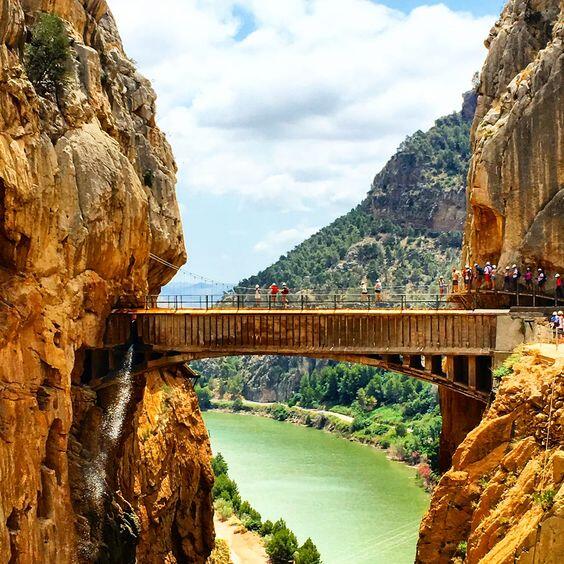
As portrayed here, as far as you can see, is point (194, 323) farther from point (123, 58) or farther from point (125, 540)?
point (123, 58)

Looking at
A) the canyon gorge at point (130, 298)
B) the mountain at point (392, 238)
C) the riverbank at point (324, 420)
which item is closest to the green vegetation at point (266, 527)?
the canyon gorge at point (130, 298)

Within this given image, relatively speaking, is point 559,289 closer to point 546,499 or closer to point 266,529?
point 546,499

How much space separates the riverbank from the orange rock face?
39.6m

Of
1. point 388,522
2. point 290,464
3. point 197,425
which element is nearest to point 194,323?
point 197,425

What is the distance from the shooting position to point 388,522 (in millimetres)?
51656

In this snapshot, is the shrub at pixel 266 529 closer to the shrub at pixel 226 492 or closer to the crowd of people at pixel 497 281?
the shrub at pixel 226 492

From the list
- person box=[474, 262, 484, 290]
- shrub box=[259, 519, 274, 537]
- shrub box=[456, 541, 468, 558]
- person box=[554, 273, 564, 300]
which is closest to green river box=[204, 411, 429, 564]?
shrub box=[259, 519, 274, 537]

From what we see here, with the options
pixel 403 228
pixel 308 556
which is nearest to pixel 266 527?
pixel 308 556

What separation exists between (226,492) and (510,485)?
37.2m

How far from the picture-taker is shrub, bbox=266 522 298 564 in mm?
43969

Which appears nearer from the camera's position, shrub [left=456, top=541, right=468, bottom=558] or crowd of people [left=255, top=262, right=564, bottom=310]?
shrub [left=456, top=541, right=468, bottom=558]

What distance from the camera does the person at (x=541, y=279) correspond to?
102 ft

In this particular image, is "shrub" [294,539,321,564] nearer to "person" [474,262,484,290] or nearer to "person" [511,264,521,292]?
"person" [474,262,484,290]

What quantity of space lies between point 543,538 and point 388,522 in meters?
36.0
